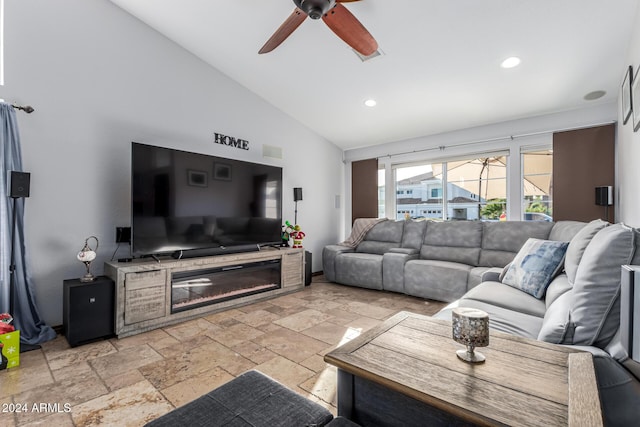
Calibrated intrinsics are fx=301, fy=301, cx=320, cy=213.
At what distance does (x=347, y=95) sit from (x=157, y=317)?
10.8 ft

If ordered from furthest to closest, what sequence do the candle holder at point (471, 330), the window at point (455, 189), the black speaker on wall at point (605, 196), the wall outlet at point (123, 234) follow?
1. the window at point (455, 189)
2. the black speaker on wall at point (605, 196)
3. the wall outlet at point (123, 234)
4. the candle holder at point (471, 330)

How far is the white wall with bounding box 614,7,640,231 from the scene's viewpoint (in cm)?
226

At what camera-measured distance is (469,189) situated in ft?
15.0

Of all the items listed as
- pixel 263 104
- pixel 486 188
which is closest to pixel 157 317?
pixel 263 104

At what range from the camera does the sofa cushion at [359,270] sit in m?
4.19

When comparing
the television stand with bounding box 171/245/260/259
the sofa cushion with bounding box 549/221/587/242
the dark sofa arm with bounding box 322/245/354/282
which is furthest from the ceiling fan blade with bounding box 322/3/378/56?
the dark sofa arm with bounding box 322/245/354/282

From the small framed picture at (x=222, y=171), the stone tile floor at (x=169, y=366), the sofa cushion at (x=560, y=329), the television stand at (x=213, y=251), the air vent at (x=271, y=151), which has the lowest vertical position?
the stone tile floor at (x=169, y=366)

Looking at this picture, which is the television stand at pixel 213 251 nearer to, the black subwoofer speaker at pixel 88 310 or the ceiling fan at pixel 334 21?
the black subwoofer speaker at pixel 88 310

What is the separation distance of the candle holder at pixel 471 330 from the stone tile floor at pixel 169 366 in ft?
3.06

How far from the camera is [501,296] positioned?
2.17 meters

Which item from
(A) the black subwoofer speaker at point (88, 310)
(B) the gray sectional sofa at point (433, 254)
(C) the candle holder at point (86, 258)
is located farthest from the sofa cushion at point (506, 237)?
(C) the candle holder at point (86, 258)

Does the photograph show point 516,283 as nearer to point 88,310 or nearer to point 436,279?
point 436,279

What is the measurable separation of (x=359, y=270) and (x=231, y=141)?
8.23 ft

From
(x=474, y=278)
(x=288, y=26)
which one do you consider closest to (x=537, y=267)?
(x=474, y=278)
